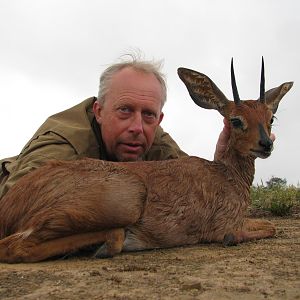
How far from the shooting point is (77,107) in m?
7.11

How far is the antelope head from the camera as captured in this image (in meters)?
5.93

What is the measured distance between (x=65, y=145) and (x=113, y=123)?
0.68 metres

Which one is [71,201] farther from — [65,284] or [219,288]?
[219,288]

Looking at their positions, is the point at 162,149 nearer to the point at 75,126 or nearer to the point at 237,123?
the point at 75,126

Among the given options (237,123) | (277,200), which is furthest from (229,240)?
(277,200)

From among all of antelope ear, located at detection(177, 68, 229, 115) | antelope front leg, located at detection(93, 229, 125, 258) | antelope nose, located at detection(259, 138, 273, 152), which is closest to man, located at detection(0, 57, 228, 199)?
antelope ear, located at detection(177, 68, 229, 115)

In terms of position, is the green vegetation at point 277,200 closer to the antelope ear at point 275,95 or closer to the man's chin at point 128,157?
the antelope ear at point 275,95

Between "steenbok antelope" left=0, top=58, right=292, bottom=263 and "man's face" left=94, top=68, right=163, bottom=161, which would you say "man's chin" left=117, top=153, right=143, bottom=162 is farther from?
"steenbok antelope" left=0, top=58, right=292, bottom=263

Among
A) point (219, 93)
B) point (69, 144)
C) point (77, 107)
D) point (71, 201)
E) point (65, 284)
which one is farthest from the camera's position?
point (77, 107)

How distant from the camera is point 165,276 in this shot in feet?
12.2

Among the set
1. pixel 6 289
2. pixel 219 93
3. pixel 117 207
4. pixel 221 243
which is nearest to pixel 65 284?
pixel 6 289

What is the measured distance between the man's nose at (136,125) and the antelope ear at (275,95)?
5.17 feet

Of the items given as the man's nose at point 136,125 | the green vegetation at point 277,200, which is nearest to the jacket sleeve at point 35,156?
the man's nose at point 136,125

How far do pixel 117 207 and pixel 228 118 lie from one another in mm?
2260
